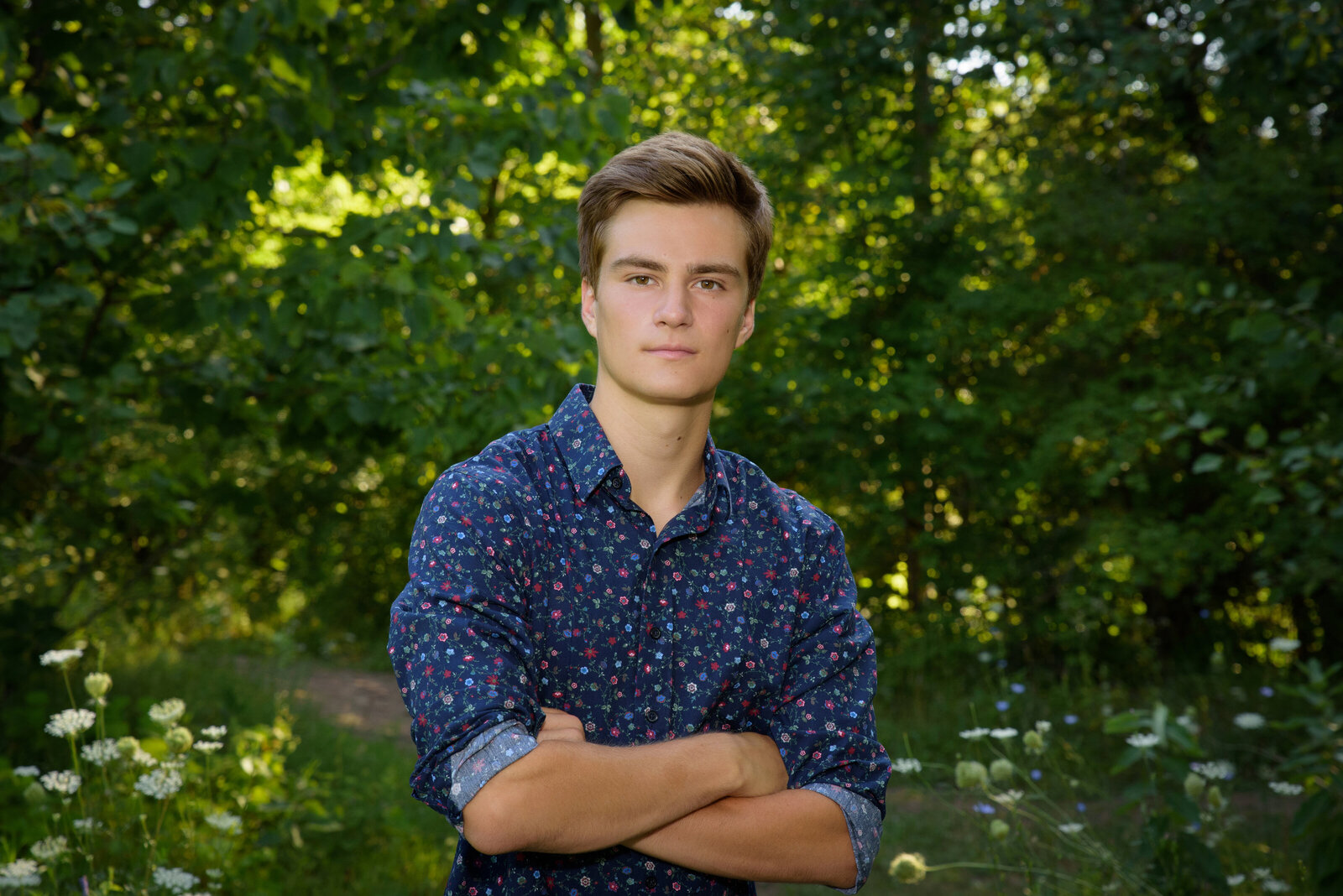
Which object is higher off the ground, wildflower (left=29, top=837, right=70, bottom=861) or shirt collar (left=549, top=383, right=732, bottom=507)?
shirt collar (left=549, top=383, right=732, bottom=507)

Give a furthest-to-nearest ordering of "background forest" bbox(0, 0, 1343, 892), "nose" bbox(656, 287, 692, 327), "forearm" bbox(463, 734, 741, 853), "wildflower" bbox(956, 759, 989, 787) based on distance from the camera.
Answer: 1. "background forest" bbox(0, 0, 1343, 892)
2. "wildflower" bbox(956, 759, 989, 787)
3. "nose" bbox(656, 287, 692, 327)
4. "forearm" bbox(463, 734, 741, 853)

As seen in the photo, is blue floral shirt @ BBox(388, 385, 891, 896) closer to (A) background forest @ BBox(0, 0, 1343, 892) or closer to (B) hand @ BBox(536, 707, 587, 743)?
(B) hand @ BBox(536, 707, 587, 743)

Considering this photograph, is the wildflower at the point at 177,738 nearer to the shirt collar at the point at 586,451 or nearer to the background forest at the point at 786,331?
the background forest at the point at 786,331

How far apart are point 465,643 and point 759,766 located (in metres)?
0.53

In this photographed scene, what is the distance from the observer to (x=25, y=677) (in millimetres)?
4359

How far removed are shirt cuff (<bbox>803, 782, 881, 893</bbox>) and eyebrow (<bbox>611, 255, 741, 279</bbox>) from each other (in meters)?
0.89

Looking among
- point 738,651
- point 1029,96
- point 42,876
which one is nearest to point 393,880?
point 42,876

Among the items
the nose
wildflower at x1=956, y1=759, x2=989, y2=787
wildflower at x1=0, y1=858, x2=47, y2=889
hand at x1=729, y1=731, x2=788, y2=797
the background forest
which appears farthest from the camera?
the background forest

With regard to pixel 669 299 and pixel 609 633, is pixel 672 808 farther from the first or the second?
pixel 669 299

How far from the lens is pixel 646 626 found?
185 centimetres

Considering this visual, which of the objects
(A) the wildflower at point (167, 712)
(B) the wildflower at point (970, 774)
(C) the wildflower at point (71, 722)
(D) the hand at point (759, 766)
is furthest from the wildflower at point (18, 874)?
(B) the wildflower at point (970, 774)

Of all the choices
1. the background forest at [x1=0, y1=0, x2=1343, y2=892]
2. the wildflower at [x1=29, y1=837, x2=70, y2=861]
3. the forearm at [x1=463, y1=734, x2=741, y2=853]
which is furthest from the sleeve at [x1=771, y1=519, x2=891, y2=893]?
the wildflower at [x1=29, y1=837, x2=70, y2=861]

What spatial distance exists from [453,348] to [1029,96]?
564 cm

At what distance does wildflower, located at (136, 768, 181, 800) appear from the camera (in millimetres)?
2602
